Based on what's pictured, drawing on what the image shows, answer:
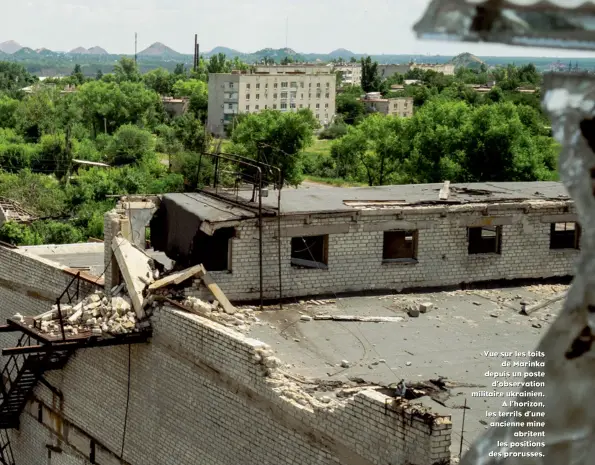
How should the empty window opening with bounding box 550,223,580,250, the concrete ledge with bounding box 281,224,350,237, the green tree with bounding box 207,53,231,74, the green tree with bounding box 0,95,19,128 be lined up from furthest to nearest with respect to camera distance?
the green tree with bounding box 207,53,231,74 → the green tree with bounding box 0,95,19,128 → the empty window opening with bounding box 550,223,580,250 → the concrete ledge with bounding box 281,224,350,237

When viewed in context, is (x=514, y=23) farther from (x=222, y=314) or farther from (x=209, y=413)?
(x=222, y=314)

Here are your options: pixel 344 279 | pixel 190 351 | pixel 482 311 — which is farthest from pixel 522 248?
pixel 190 351

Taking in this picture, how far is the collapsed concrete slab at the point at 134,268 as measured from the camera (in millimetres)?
14523

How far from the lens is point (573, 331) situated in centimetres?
135

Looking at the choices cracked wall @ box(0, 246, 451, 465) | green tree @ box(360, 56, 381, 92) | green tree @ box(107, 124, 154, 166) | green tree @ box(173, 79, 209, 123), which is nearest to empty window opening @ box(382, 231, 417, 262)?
cracked wall @ box(0, 246, 451, 465)

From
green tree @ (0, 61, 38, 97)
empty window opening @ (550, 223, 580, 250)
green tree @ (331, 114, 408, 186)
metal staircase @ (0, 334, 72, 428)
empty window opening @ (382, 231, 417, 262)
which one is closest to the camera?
metal staircase @ (0, 334, 72, 428)

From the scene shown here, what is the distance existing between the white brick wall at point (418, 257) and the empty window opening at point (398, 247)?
0.23 metres

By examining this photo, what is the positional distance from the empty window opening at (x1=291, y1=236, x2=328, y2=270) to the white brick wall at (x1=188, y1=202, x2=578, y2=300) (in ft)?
0.39

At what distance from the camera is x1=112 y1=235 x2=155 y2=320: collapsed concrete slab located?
14.5 meters

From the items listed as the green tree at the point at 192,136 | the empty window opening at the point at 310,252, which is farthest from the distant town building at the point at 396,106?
the empty window opening at the point at 310,252

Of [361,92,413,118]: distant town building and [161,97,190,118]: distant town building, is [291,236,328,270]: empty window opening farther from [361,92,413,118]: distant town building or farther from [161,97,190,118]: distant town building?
[161,97,190,118]: distant town building

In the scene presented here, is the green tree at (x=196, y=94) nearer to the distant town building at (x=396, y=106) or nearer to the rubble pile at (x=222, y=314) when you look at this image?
the distant town building at (x=396, y=106)

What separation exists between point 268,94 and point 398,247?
95711mm

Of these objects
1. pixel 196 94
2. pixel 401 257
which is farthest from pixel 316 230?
pixel 196 94
